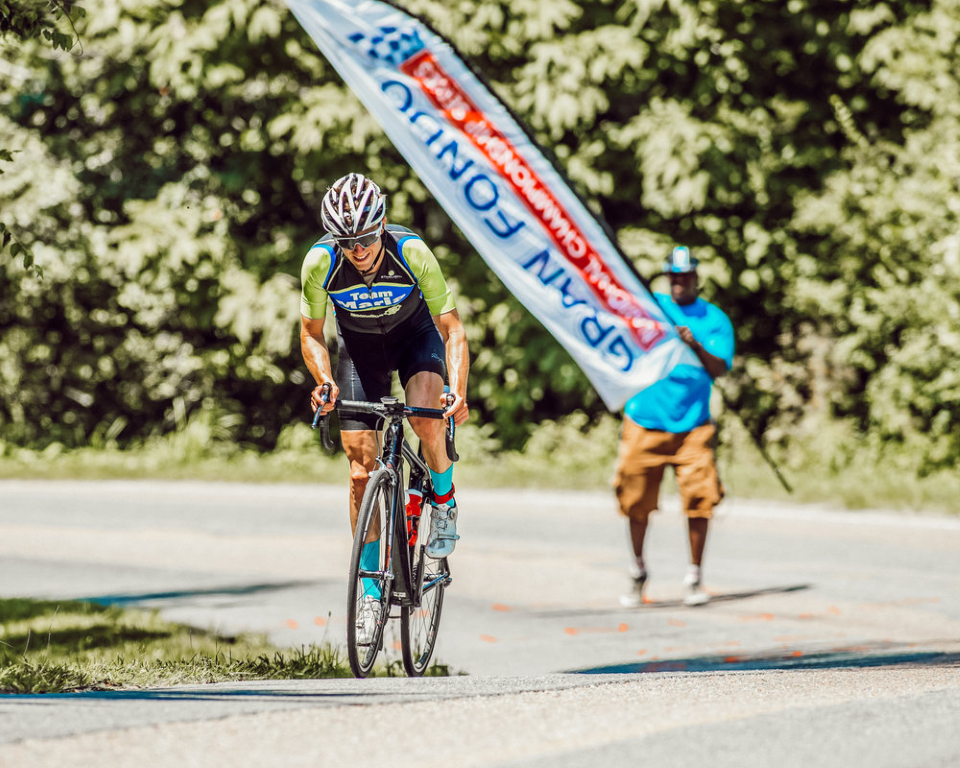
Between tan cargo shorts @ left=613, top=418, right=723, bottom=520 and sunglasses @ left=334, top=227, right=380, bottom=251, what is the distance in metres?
4.27

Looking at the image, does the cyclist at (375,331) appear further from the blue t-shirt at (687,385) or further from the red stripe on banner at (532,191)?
the blue t-shirt at (687,385)

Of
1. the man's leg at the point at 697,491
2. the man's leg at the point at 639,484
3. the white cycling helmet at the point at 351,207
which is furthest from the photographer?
the man's leg at the point at 639,484

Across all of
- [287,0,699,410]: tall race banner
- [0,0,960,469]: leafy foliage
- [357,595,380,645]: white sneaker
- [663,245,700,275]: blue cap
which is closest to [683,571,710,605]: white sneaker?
[287,0,699,410]: tall race banner

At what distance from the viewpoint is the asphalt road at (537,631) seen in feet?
14.6

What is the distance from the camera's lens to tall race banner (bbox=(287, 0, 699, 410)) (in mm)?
8188

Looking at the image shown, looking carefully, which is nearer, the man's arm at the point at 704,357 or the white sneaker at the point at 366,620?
the white sneaker at the point at 366,620

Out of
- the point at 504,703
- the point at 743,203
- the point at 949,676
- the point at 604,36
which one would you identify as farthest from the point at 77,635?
the point at 743,203

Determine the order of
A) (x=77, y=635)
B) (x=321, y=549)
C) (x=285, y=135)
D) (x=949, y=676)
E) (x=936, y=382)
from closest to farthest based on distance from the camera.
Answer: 1. (x=949, y=676)
2. (x=77, y=635)
3. (x=321, y=549)
4. (x=936, y=382)
5. (x=285, y=135)

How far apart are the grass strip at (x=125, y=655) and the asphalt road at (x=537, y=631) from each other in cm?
52

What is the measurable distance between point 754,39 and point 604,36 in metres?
2.03

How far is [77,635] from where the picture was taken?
835 cm

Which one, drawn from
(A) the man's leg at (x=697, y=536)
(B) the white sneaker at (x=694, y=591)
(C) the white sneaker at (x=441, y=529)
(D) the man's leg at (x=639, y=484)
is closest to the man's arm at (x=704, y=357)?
(D) the man's leg at (x=639, y=484)

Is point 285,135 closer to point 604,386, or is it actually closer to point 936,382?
point 936,382

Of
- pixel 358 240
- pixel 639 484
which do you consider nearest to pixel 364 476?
pixel 358 240
